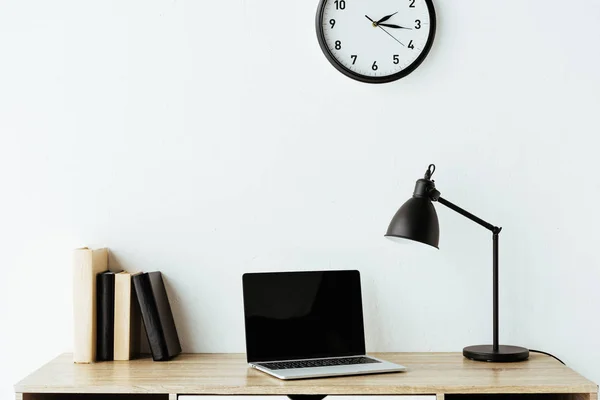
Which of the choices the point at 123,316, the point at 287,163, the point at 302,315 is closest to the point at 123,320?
the point at 123,316

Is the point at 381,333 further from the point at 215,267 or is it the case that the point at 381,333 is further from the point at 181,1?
the point at 181,1

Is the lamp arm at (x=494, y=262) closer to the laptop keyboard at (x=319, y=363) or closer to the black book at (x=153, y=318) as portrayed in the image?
the laptop keyboard at (x=319, y=363)

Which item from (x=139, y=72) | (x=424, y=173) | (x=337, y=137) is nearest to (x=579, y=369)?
(x=424, y=173)

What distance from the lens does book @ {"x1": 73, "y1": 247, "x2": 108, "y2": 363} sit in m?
1.87

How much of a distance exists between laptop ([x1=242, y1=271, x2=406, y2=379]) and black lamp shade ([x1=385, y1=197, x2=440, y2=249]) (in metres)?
0.20

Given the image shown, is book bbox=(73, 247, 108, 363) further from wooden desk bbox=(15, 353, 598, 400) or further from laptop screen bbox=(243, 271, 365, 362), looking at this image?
laptop screen bbox=(243, 271, 365, 362)

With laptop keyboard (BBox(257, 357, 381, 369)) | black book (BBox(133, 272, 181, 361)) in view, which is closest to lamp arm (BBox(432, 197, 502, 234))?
laptop keyboard (BBox(257, 357, 381, 369))

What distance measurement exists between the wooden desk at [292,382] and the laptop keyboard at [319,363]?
60mm

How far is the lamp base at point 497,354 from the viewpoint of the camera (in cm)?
184

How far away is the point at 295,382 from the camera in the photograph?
1649mm

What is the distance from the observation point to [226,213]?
2.04m

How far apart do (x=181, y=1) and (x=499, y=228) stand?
1.04m

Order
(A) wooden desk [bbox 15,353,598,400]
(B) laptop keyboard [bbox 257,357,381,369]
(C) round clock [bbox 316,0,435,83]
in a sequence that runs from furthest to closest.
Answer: (C) round clock [bbox 316,0,435,83] → (B) laptop keyboard [bbox 257,357,381,369] → (A) wooden desk [bbox 15,353,598,400]

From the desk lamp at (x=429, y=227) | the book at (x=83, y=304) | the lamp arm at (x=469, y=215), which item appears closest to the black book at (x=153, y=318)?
the book at (x=83, y=304)
